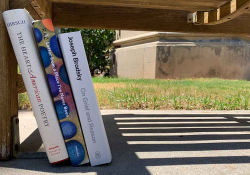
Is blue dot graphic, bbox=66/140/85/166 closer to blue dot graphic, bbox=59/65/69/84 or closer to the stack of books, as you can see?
the stack of books

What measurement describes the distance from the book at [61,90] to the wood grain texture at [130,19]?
1.22m

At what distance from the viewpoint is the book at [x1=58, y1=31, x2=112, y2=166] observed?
1.61 m

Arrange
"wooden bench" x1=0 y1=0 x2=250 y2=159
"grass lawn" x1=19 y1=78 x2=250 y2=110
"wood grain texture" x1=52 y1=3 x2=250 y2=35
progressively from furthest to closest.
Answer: "grass lawn" x1=19 y1=78 x2=250 y2=110 → "wood grain texture" x1=52 y1=3 x2=250 y2=35 → "wooden bench" x1=0 y1=0 x2=250 y2=159

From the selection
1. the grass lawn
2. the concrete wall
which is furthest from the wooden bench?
the concrete wall

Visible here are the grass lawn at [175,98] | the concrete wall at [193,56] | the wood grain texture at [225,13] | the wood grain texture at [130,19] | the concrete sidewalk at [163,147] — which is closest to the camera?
the concrete sidewalk at [163,147]

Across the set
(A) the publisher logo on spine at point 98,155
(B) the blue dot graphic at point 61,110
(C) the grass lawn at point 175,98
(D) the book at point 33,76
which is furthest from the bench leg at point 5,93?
(C) the grass lawn at point 175,98

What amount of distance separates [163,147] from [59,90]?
972 mm

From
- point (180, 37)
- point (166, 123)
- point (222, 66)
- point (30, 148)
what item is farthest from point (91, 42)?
point (30, 148)

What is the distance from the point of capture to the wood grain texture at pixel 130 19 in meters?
2.79

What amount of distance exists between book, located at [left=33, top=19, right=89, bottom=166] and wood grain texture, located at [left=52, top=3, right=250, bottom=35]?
4.02 ft

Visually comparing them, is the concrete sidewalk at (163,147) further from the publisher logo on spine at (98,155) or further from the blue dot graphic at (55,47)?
the blue dot graphic at (55,47)

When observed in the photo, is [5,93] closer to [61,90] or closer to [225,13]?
[61,90]

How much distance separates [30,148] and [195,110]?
2.79m

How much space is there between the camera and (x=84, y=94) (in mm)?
1625
